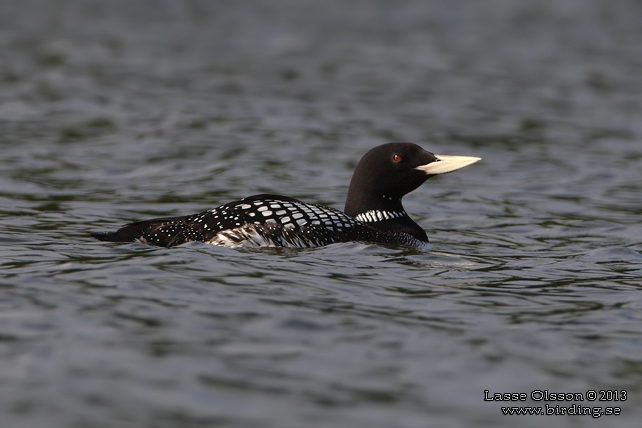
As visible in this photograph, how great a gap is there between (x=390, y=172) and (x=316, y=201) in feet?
5.73

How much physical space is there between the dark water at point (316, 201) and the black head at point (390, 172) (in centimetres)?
45

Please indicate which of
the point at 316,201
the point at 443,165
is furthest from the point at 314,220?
the point at 316,201

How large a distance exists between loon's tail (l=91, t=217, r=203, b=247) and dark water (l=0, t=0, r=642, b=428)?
14 cm

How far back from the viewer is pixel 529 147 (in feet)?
34.4

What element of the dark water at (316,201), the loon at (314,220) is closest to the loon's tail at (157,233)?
the loon at (314,220)

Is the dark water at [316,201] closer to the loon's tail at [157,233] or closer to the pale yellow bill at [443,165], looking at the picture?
the loon's tail at [157,233]

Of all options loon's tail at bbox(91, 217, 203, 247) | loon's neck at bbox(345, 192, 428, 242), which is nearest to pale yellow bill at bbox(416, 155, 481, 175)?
loon's neck at bbox(345, 192, 428, 242)

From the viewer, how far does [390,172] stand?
6.59 m

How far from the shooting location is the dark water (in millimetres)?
3691

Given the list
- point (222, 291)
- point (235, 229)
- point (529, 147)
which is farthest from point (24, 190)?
point (529, 147)

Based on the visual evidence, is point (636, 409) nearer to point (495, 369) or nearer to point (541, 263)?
point (495, 369)

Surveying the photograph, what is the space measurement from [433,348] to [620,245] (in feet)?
9.71

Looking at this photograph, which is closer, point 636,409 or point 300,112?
point 636,409

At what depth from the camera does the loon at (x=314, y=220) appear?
5852 mm
